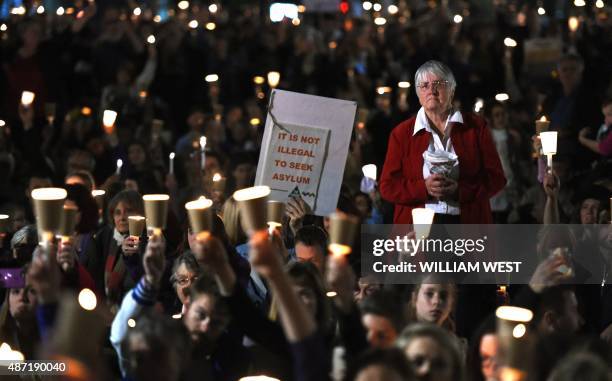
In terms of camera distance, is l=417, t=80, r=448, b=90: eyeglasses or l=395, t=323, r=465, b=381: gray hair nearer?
l=395, t=323, r=465, b=381: gray hair

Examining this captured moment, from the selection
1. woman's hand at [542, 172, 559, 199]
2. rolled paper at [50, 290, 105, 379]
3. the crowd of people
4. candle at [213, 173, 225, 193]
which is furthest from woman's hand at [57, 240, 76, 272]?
candle at [213, 173, 225, 193]

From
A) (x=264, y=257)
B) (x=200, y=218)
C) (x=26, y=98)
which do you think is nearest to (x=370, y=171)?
(x=26, y=98)

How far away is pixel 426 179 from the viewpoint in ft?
24.5

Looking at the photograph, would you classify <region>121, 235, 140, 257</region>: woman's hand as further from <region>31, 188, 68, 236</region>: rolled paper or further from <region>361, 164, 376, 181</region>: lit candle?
<region>361, 164, 376, 181</region>: lit candle

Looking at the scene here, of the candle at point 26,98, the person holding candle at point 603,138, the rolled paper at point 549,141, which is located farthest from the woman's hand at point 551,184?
the candle at point 26,98

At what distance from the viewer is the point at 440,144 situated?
7.55 metres

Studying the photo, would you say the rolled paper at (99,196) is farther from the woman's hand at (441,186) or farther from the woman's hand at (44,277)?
the woman's hand at (44,277)

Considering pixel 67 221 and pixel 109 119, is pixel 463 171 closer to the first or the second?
pixel 67 221

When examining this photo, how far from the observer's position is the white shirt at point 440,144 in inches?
295

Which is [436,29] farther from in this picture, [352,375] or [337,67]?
[352,375]

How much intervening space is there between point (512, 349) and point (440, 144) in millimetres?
3332

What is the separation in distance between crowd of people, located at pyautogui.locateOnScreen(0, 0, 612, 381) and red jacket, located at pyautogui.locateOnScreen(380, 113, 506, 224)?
11mm

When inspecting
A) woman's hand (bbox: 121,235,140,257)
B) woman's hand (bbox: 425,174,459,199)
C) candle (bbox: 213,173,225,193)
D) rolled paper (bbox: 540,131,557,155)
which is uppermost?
rolled paper (bbox: 540,131,557,155)

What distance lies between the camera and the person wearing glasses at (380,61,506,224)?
24.5 ft
